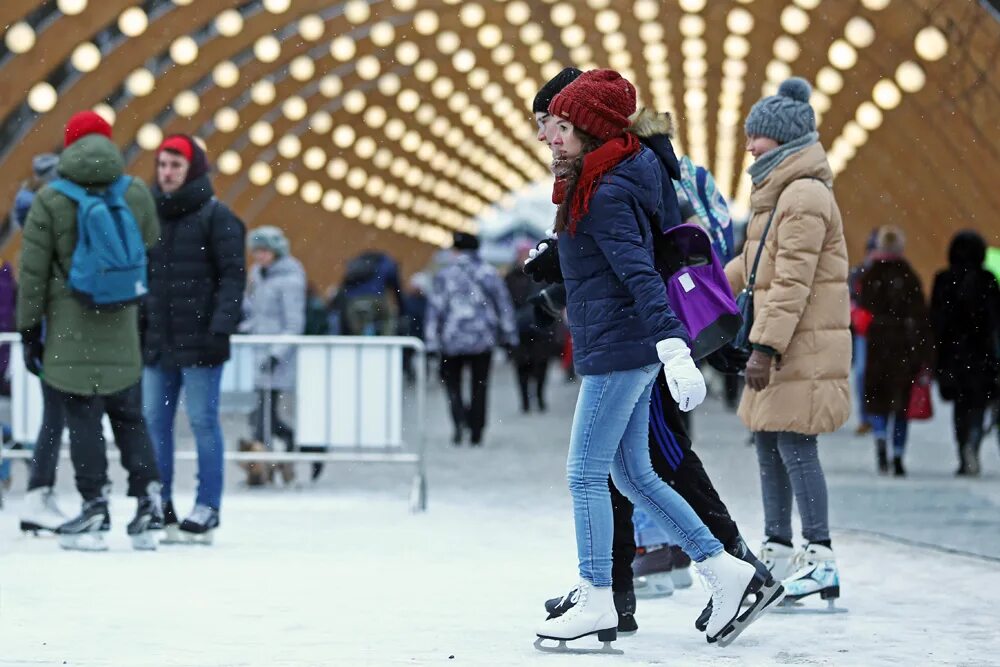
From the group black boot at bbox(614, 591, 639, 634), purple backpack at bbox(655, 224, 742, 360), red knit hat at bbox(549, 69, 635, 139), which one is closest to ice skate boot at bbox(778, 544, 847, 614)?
black boot at bbox(614, 591, 639, 634)

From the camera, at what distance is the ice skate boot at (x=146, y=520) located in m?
9.26

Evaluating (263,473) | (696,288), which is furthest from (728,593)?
(263,473)

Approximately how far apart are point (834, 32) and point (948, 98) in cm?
145

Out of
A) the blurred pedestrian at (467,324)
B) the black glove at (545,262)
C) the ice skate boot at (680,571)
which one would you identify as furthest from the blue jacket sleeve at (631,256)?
the blurred pedestrian at (467,324)

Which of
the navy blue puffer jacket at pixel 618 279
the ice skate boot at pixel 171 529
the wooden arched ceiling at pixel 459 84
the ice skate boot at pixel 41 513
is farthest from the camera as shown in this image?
the wooden arched ceiling at pixel 459 84

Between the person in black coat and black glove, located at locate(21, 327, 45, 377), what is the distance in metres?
7.25

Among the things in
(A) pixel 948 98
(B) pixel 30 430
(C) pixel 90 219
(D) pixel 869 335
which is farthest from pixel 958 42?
(C) pixel 90 219

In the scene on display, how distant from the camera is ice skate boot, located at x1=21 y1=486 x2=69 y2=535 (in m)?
9.70

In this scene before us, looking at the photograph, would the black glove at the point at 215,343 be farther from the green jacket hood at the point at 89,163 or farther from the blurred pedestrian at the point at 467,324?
the blurred pedestrian at the point at 467,324

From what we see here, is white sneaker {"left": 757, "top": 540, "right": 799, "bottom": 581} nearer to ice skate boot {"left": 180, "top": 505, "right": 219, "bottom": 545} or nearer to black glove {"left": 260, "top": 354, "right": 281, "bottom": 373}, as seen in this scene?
ice skate boot {"left": 180, "top": 505, "right": 219, "bottom": 545}

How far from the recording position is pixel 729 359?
7320 millimetres

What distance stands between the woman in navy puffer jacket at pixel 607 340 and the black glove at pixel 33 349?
326 centimetres

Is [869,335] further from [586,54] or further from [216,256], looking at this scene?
[586,54]

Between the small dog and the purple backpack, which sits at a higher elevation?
the purple backpack
